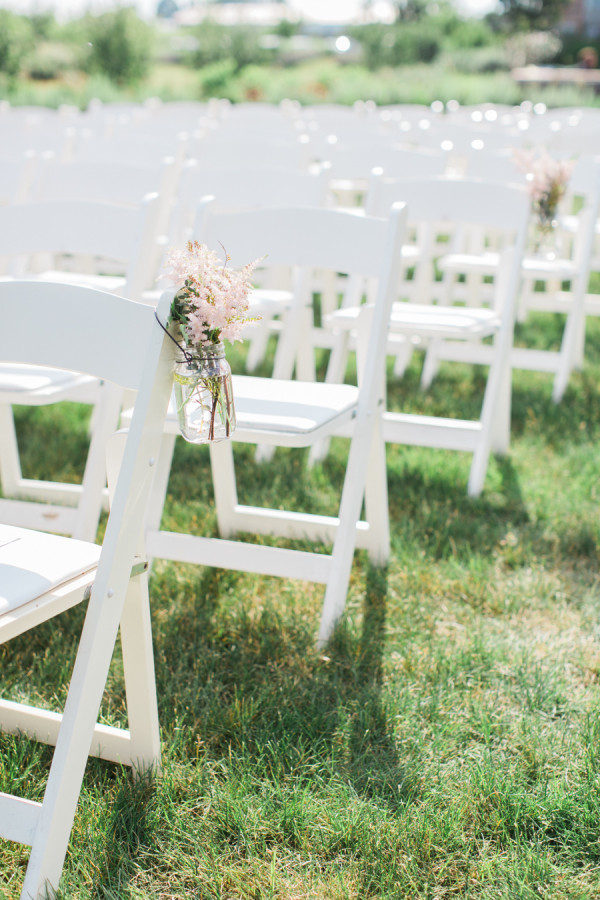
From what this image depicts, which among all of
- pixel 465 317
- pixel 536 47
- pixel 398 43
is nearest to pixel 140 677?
pixel 465 317

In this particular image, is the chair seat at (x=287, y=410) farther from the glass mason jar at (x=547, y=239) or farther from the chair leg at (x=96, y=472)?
the glass mason jar at (x=547, y=239)

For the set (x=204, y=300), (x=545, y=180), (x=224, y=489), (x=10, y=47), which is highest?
(x=10, y=47)

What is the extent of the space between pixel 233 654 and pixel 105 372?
1.06m

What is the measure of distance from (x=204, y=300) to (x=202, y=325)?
5 cm

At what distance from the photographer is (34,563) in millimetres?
1697

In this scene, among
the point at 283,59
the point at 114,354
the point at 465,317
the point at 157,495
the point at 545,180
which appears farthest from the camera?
the point at 283,59

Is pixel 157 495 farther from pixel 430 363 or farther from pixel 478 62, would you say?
pixel 478 62

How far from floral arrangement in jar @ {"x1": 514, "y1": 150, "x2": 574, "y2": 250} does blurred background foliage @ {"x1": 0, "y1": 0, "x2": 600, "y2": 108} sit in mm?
13341

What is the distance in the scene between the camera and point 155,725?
6.65 ft

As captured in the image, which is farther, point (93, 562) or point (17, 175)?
point (17, 175)

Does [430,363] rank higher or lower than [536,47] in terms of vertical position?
lower

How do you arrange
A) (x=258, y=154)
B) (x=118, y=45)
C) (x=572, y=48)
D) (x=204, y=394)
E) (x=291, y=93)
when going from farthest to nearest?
1. (x=572, y=48)
2. (x=118, y=45)
3. (x=291, y=93)
4. (x=258, y=154)
5. (x=204, y=394)

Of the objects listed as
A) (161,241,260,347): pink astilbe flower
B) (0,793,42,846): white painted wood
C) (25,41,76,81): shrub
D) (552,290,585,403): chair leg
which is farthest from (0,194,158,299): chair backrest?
(25,41,76,81): shrub

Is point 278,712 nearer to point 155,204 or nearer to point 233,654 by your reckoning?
point 233,654
